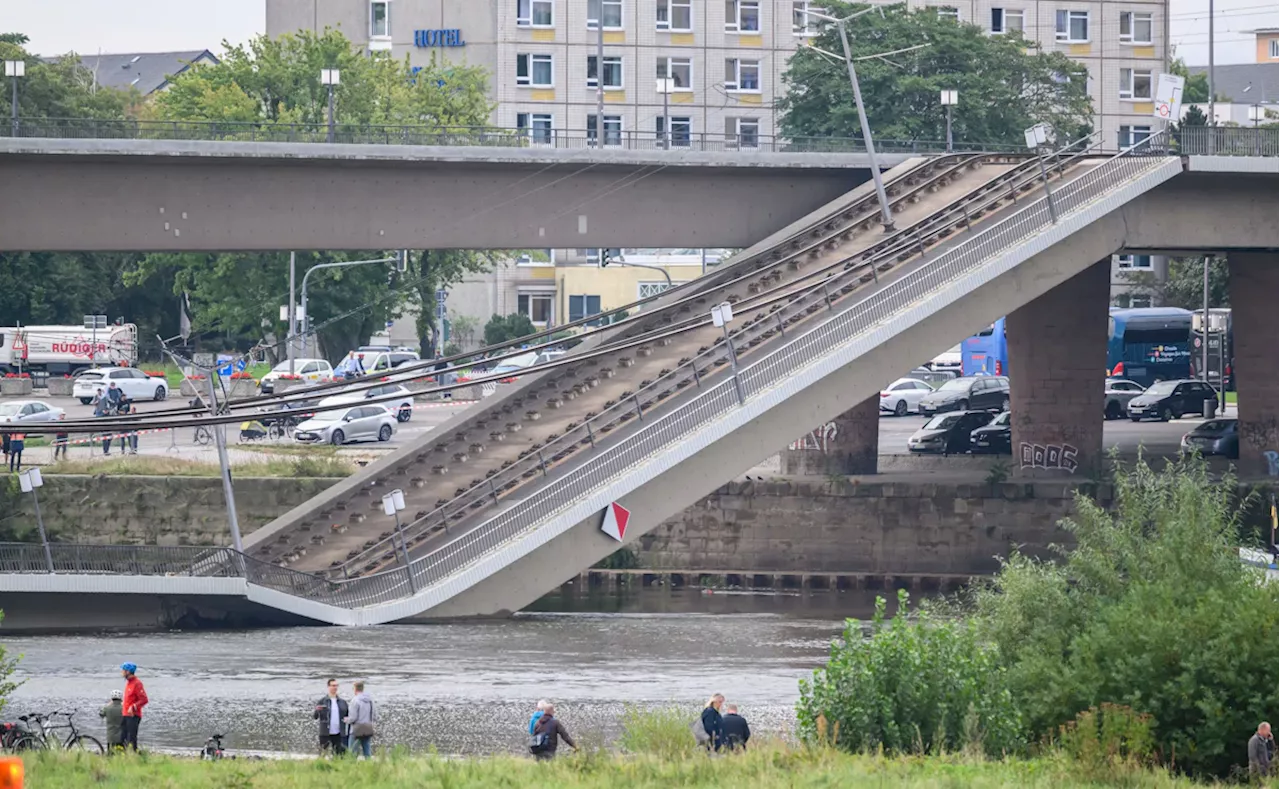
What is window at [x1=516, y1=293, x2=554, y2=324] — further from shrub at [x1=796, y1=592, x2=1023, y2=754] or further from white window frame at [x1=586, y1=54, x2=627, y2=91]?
shrub at [x1=796, y1=592, x2=1023, y2=754]

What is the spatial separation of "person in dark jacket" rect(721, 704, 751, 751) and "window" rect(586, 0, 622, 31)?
78675 mm

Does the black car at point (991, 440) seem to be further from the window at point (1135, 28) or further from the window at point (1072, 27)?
the window at point (1135, 28)

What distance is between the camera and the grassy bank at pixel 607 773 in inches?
829

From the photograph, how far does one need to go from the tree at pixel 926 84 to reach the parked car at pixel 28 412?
3837 cm

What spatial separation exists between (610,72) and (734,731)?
260ft

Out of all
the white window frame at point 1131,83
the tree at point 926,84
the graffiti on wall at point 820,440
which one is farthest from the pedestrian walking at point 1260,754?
the white window frame at point 1131,83

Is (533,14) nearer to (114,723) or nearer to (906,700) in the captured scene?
(114,723)

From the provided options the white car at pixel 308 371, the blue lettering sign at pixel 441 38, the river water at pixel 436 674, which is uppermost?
the blue lettering sign at pixel 441 38

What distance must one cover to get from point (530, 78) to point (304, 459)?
170ft

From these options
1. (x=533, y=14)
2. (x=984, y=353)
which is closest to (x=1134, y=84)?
(x=984, y=353)

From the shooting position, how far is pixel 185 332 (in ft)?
323

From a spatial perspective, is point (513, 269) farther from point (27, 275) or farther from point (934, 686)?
point (934, 686)

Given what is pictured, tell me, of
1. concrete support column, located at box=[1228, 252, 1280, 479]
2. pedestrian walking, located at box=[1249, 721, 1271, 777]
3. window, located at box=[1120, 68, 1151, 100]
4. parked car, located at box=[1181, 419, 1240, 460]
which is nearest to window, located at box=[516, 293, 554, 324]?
window, located at box=[1120, 68, 1151, 100]

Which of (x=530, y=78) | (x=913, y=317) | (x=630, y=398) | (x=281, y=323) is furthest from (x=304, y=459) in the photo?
(x=530, y=78)
